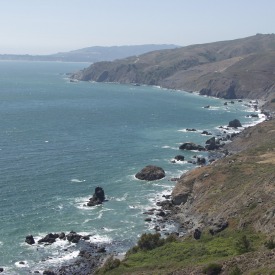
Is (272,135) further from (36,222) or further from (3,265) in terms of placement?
(3,265)

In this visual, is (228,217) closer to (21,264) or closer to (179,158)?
(21,264)

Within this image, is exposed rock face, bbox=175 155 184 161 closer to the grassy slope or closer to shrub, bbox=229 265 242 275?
the grassy slope

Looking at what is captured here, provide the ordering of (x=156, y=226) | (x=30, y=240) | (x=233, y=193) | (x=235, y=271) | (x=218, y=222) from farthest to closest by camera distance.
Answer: (x=233, y=193) → (x=156, y=226) → (x=30, y=240) → (x=218, y=222) → (x=235, y=271)

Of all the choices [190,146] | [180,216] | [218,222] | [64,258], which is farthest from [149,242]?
[190,146]

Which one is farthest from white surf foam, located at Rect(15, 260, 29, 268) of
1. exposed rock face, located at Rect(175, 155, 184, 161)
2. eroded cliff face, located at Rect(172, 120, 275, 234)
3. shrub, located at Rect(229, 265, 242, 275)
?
exposed rock face, located at Rect(175, 155, 184, 161)

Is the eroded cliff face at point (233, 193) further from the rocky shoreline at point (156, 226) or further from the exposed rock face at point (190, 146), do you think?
the exposed rock face at point (190, 146)

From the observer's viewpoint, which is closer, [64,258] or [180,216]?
[64,258]
